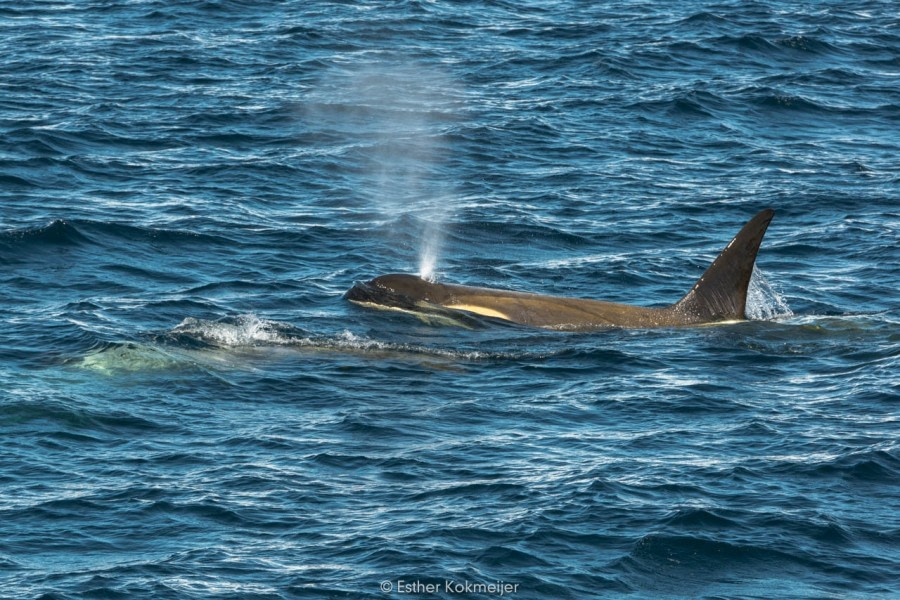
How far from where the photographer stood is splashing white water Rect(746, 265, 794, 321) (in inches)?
1071

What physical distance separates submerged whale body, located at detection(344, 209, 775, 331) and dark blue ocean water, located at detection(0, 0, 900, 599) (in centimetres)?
51

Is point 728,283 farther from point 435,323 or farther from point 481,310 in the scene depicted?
point 435,323

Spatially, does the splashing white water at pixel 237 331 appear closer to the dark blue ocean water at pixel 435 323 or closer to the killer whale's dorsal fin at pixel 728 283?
the dark blue ocean water at pixel 435 323

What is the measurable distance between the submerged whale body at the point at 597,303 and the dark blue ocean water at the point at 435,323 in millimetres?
510

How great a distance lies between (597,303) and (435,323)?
9.48 ft

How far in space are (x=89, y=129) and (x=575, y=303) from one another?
16.9 m

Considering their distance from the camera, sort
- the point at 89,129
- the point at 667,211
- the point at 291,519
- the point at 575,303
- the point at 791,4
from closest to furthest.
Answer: the point at 291,519 → the point at 575,303 → the point at 667,211 → the point at 89,129 → the point at 791,4

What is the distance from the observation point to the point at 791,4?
183 feet

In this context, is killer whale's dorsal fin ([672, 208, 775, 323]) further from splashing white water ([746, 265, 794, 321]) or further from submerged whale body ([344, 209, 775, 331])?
splashing white water ([746, 265, 794, 321])

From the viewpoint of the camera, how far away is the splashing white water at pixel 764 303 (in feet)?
89.2

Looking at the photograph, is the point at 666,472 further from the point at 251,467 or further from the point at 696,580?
the point at 251,467

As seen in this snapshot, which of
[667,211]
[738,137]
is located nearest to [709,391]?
[667,211]

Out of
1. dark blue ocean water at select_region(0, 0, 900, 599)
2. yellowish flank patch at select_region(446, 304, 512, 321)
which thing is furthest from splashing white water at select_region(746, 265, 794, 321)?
yellowish flank patch at select_region(446, 304, 512, 321)

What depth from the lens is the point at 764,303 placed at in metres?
27.9
